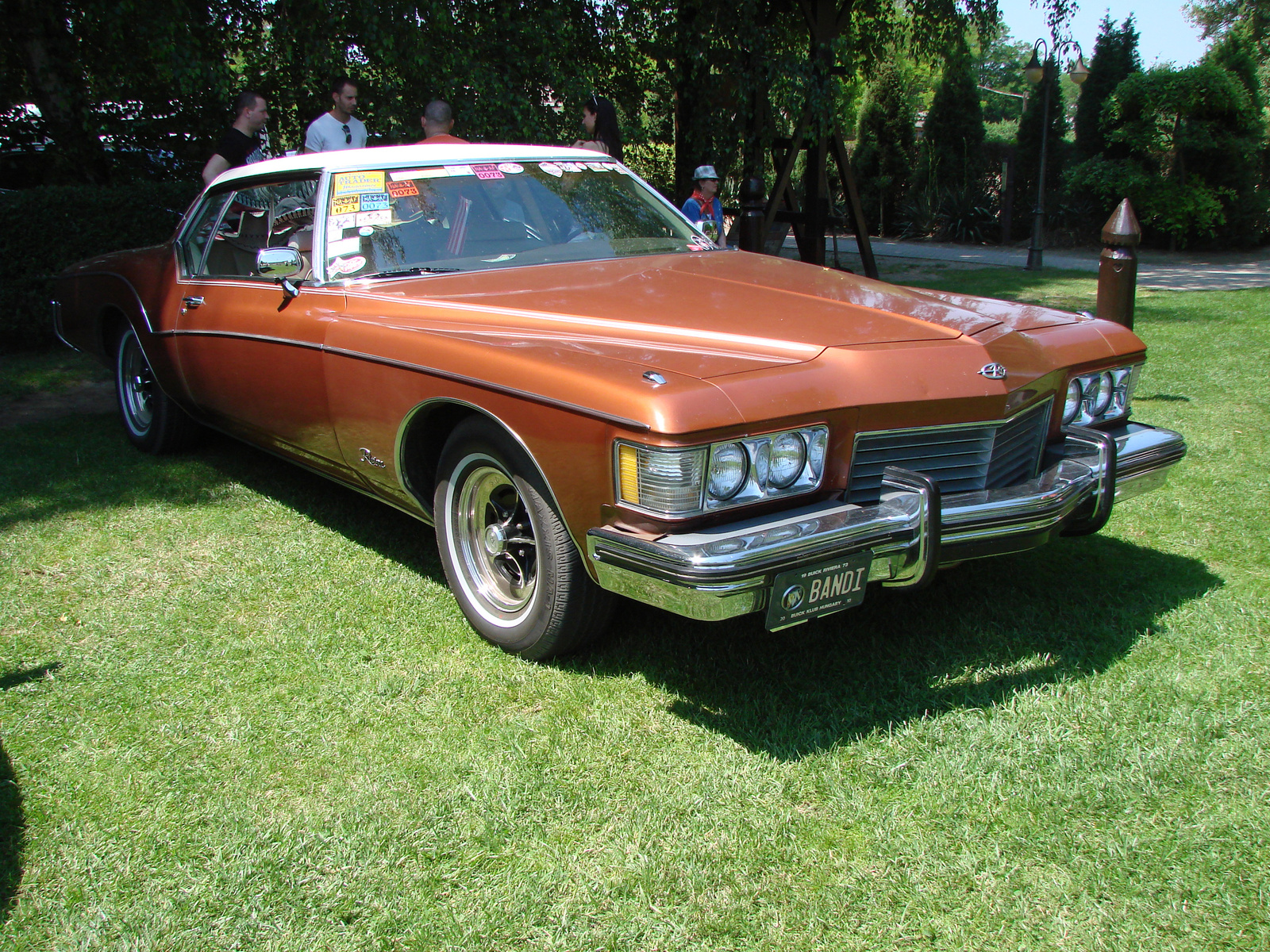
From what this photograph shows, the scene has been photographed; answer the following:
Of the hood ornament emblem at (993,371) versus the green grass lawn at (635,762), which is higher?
the hood ornament emblem at (993,371)

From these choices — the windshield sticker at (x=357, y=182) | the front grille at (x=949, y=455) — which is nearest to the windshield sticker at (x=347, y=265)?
the windshield sticker at (x=357, y=182)

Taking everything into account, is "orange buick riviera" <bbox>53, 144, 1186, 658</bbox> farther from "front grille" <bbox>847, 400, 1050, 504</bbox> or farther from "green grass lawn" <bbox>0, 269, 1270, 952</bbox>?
"green grass lawn" <bbox>0, 269, 1270, 952</bbox>

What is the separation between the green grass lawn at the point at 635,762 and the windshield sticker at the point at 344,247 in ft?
3.95

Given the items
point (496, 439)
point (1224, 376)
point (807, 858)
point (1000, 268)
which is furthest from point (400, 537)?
point (1000, 268)

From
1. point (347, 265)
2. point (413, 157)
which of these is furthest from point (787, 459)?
point (413, 157)

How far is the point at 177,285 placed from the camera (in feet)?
16.5

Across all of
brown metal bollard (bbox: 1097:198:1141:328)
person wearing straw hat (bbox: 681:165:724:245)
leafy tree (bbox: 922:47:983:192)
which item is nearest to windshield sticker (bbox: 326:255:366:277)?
brown metal bollard (bbox: 1097:198:1141:328)

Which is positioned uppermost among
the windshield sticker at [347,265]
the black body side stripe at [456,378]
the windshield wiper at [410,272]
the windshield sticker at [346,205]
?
the windshield sticker at [346,205]

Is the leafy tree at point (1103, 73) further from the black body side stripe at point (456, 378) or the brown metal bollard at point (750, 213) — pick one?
the black body side stripe at point (456, 378)

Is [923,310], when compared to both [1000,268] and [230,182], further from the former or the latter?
[1000,268]

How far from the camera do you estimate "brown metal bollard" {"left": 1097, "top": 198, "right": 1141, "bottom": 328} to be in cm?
572

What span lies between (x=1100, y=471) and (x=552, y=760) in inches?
75.8

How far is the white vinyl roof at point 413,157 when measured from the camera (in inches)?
164

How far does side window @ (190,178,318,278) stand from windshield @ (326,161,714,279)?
14.4 inches
